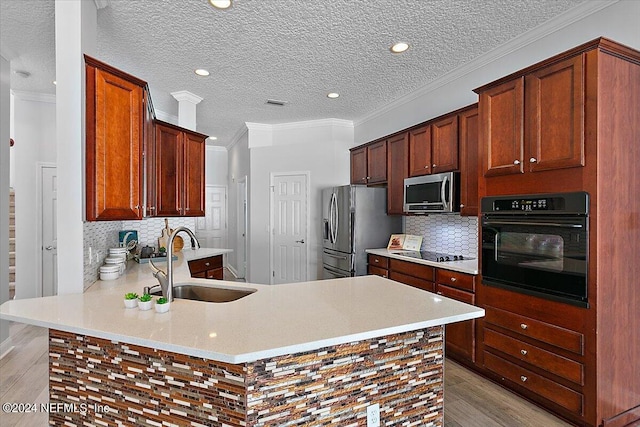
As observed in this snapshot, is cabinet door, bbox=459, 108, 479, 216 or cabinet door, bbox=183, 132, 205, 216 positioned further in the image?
cabinet door, bbox=183, 132, 205, 216

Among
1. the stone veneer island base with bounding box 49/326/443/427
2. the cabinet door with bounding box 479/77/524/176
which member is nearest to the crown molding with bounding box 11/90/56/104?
the stone veneer island base with bounding box 49/326/443/427

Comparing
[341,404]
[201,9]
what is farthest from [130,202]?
[341,404]

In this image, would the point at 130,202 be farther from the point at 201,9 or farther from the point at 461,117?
the point at 461,117

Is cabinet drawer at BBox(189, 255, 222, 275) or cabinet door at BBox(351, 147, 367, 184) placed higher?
cabinet door at BBox(351, 147, 367, 184)

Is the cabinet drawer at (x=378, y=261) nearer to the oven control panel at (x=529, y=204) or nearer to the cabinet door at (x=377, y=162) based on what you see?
the cabinet door at (x=377, y=162)

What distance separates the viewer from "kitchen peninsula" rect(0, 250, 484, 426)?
1331 millimetres

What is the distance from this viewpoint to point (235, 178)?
24.5 feet

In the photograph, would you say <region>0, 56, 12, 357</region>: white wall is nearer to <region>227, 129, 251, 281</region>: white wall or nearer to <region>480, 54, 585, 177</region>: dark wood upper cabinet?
<region>227, 129, 251, 281</region>: white wall

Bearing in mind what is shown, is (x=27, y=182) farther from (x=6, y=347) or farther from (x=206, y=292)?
(x=206, y=292)

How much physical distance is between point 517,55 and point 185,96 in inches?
150

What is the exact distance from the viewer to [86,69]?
2107 millimetres

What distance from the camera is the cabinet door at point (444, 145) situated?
342 cm

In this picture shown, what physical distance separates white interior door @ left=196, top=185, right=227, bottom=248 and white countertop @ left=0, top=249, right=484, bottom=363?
6120 millimetres

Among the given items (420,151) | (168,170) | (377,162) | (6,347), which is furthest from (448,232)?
(6,347)
